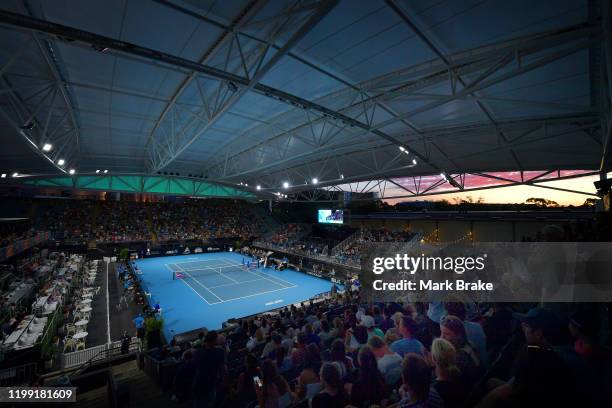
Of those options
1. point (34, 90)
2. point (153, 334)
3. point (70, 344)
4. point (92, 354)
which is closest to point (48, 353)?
point (70, 344)

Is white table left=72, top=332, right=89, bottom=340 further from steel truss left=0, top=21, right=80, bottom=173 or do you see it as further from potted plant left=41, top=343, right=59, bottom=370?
steel truss left=0, top=21, right=80, bottom=173

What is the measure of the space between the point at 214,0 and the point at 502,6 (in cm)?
590

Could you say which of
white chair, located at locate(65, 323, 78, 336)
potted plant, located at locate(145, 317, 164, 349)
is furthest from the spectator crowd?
white chair, located at locate(65, 323, 78, 336)

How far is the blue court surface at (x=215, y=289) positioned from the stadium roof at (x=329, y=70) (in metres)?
10.1

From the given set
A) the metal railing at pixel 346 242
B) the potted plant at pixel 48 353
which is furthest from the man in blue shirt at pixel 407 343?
the metal railing at pixel 346 242

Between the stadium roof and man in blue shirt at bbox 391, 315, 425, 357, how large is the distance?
506 cm

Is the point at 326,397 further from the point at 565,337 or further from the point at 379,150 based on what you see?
the point at 379,150

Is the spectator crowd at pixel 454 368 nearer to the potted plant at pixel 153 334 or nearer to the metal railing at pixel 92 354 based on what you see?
the potted plant at pixel 153 334

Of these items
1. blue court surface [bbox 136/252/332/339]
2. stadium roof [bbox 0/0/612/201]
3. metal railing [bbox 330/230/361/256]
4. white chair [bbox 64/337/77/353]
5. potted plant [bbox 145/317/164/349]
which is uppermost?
stadium roof [bbox 0/0/612/201]

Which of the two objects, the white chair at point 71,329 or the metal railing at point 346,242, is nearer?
the white chair at point 71,329

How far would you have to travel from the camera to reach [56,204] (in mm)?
31281

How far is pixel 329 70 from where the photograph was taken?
7969mm

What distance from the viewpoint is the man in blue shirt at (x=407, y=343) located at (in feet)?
11.8

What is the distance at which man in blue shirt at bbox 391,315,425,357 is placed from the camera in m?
3.61
